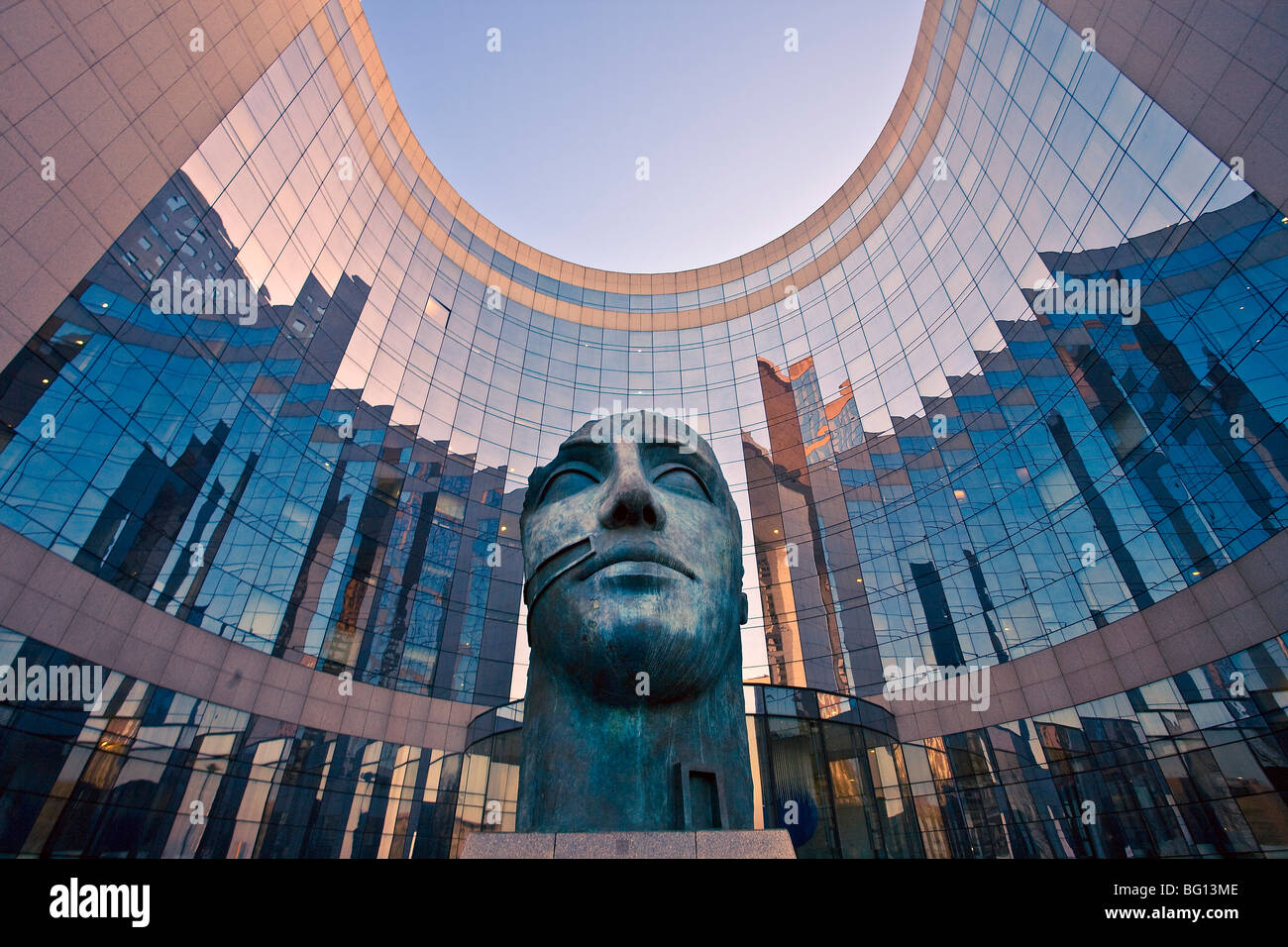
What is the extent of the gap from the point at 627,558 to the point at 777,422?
2873 centimetres

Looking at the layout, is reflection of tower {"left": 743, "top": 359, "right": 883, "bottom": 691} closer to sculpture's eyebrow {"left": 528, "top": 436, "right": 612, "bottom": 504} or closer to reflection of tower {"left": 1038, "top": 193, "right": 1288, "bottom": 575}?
reflection of tower {"left": 1038, "top": 193, "right": 1288, "bottom": 575}

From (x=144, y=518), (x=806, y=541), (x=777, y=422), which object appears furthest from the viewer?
(x=777, y=422)

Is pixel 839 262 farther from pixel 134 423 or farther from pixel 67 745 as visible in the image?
pixel 67 745

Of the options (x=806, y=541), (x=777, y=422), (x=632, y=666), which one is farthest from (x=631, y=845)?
(x=777, y=422)

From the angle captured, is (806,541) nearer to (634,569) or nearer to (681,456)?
(681,456)

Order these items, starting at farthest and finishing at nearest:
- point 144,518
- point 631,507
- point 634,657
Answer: point 144,518 → point 631,507 → point 634,657

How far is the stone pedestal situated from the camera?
3.26 m

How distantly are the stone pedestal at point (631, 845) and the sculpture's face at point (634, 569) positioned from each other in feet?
3.18

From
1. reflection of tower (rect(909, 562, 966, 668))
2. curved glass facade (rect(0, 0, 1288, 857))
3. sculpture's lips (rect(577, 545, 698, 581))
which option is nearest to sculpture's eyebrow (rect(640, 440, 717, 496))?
sculpture's lips (rect(577, 545, 698, 581))

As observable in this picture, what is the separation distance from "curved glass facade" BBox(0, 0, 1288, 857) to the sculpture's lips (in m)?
10.4

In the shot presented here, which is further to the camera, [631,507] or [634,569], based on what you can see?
[631,507]

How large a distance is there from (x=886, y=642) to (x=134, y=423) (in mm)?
26750

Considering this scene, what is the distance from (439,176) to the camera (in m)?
31.8

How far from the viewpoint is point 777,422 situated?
3183 cm
